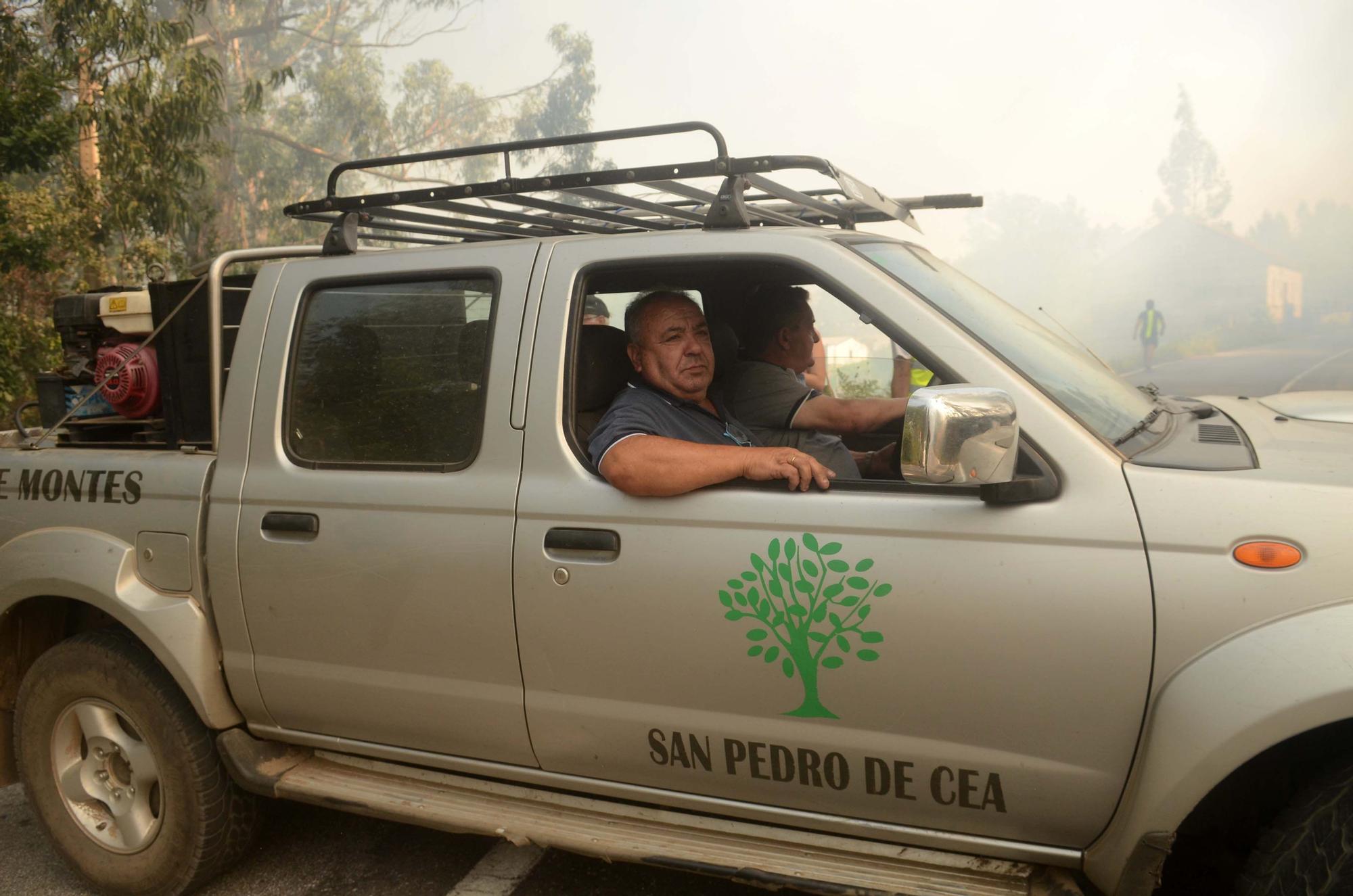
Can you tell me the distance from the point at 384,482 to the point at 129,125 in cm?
1351

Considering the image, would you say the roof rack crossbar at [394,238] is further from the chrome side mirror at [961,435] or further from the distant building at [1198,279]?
the distant building at [1198,279]

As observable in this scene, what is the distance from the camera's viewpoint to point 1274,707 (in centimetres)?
201

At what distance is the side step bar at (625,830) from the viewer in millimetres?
2369

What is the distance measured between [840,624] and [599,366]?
1071mm

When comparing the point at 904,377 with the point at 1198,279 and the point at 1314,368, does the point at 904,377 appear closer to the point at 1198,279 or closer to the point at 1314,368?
the point at 1314,368

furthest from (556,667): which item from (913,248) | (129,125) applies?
(129,125)

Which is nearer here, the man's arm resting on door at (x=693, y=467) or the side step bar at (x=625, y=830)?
the side step bar at (x=625, y=830)

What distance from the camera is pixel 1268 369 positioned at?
18469 millimetres

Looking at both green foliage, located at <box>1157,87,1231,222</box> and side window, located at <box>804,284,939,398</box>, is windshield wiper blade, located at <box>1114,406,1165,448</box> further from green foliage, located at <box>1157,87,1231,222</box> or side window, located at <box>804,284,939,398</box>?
green foliage, located at <box>1157,87,1231,222</box>

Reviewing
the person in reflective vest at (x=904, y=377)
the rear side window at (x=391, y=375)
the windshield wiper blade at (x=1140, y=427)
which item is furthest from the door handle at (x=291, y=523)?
the windshield wiper blade at (x=1140, y=427)

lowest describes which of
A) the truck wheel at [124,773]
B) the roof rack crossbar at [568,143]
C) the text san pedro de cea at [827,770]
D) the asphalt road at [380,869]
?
the asphalt road at [380,869]

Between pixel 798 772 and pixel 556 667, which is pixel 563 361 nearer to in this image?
pixel 556 667

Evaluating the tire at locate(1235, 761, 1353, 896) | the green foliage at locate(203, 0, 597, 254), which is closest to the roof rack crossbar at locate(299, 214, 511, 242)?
the tire at locate(1235, 761, 1353, 896)

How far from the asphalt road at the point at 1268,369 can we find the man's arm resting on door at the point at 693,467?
51.4ft
